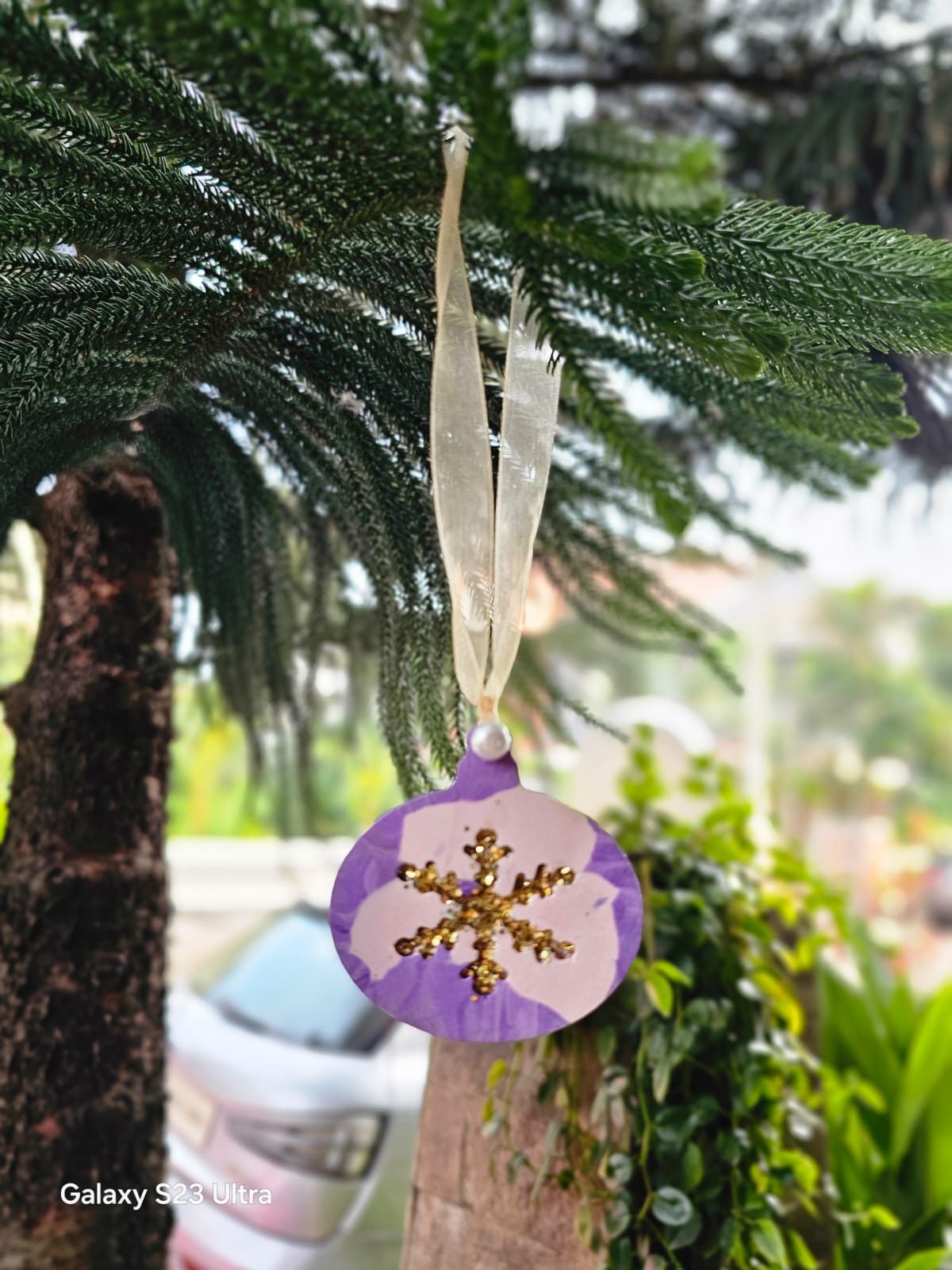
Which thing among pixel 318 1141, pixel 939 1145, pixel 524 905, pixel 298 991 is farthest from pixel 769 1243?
pixel 298 991

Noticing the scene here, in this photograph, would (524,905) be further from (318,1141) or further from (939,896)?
(939,896)

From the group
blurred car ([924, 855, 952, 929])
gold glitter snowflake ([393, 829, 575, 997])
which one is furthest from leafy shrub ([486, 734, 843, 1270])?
blurred car ([924, 855, 952, 929])

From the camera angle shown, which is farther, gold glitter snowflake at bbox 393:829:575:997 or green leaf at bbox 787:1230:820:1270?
green leaf at bbox 787:1230:820:1270

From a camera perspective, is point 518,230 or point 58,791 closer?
point 518,230

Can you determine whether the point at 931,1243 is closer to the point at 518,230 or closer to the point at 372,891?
the point at 372,891

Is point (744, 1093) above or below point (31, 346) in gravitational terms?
below

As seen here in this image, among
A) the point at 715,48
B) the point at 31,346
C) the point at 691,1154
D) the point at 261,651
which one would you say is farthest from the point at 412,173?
the point at 715,48

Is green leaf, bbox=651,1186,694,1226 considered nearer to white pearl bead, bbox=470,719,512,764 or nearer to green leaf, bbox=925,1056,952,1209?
white pearl bead, bbox=470,719,512,764
